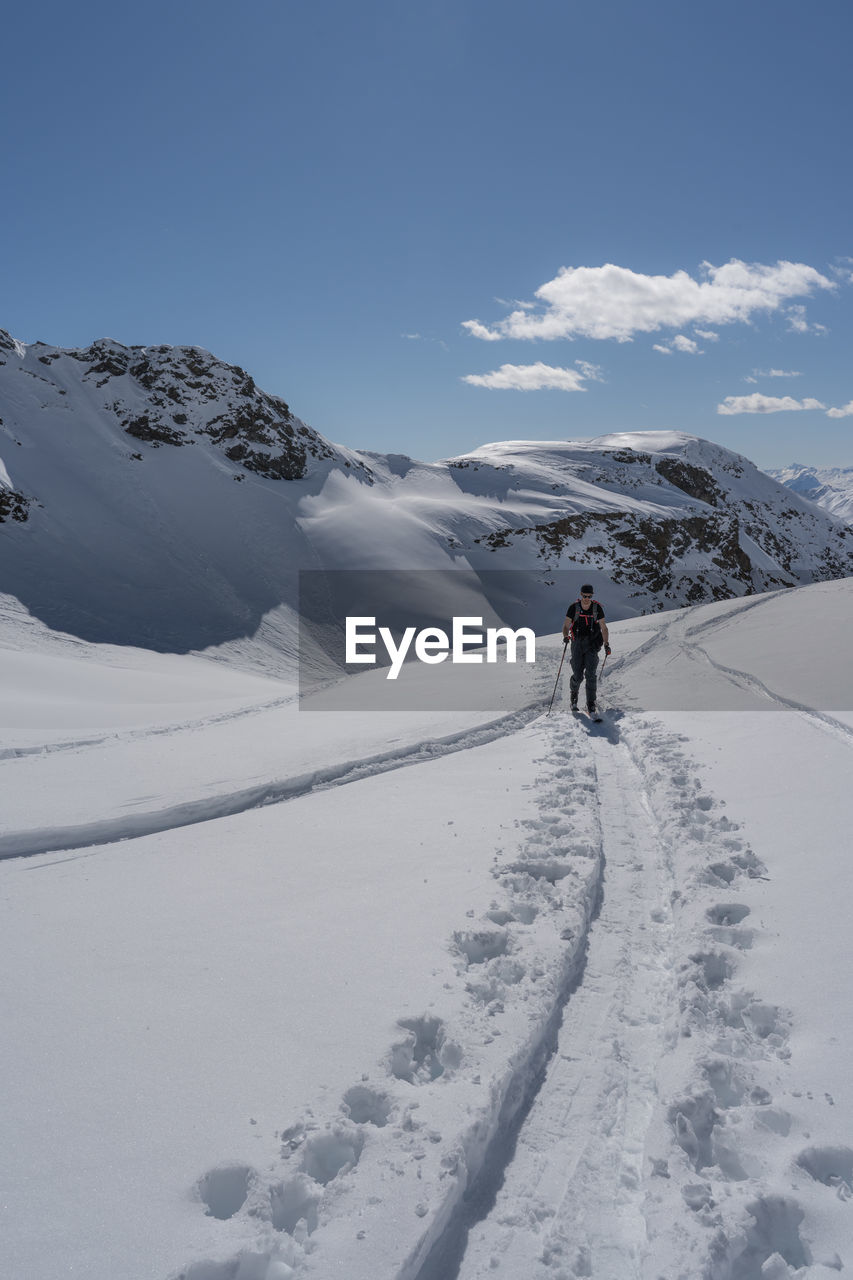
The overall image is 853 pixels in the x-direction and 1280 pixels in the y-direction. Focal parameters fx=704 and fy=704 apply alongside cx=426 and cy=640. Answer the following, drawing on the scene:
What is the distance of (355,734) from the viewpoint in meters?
10.6

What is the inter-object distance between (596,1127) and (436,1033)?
859 millimetres

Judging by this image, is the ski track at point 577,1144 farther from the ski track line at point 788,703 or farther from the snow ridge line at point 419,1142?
the ski track line at point 788,703

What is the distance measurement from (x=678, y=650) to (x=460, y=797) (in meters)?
Answer: 12.1

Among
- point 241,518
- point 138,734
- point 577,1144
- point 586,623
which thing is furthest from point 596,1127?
point 241,518

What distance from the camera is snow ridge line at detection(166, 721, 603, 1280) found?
2.48 m

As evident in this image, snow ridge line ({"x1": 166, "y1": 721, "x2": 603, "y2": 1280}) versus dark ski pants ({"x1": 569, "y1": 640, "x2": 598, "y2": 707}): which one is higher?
dark ski pants ({"x1": 569, "y1": 640, "x2": 598, "y2": 707})

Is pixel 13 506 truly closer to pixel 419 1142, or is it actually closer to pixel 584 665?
pixel 584 665

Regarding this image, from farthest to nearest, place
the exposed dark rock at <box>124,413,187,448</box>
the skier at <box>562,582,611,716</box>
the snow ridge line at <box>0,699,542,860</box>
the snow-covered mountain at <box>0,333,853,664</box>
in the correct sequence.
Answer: the exposed dark rock at <box>124,413,187,448</box> < the snow-covered mountain at <box>0,333,853,664</box> < the skier at <box>562,582,611,716</box> < the snow ridge line at <box>0,699,542,860</box>

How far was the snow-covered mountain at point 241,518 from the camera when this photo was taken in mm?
39812

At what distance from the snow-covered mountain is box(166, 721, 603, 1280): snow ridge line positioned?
33822 mm

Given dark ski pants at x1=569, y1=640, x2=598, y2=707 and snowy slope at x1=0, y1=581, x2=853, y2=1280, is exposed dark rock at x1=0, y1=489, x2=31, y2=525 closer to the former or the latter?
dark ski pants at x1=569, y1=640, x2=598, y2=707

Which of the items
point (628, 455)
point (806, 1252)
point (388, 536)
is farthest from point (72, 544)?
point (628, 455)

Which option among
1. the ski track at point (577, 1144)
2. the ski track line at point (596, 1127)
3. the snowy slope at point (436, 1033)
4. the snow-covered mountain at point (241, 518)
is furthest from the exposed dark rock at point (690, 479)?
the ski track at point (577, 1144)

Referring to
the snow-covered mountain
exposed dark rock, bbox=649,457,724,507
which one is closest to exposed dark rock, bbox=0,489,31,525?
the snow-covered mountain
